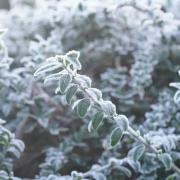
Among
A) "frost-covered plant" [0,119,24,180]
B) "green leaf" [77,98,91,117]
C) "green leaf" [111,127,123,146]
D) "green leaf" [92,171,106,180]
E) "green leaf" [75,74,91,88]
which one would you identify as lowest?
"green leaf" [92,171,106,180]

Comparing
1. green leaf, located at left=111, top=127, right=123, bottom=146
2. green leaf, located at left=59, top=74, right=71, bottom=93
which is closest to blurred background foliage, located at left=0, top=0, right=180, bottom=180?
green leaf, located at left=111, top=127, right=123, bottom=146

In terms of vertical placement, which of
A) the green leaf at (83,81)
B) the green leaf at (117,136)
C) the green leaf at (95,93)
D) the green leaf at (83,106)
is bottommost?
the green leaf at (117,136)

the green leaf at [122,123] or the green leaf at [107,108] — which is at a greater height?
the green leaf at [107,108]

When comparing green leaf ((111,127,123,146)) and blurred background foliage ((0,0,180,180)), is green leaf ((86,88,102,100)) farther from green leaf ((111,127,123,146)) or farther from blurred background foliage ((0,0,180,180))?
blurred background foliage ((0,0,180,180))

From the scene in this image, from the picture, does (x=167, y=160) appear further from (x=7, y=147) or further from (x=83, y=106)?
(x=7, y=147)

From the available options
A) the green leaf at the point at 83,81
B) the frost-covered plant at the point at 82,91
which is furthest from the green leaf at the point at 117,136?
the green leaf at the point at 83,81

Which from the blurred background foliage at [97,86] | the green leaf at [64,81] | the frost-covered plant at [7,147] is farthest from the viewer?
the blurred background foliage at [97,86]

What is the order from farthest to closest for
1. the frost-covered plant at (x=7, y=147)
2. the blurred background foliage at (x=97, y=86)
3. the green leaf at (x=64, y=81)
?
the blurred background foliage at (x=97, y=86)
the frost-covered plant at (x=7, y=147)
the green leaf at (x=64, y=81)

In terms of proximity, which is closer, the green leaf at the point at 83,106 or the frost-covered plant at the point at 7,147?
the green leaf at the point at 83,106

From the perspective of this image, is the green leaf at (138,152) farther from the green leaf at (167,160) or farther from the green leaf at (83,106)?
the green leaf at (83,106)

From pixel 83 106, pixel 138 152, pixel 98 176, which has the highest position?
pixel 83 106

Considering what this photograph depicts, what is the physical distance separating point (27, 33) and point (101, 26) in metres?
0.37

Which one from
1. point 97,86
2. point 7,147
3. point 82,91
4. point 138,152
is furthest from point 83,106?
point 97,86

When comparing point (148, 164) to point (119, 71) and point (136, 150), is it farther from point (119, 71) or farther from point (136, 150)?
point (119, 71)
